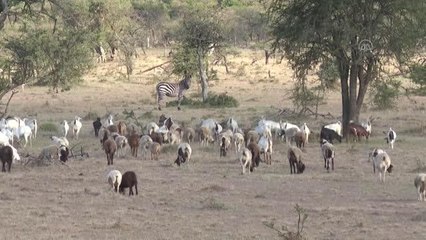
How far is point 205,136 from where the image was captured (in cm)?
2308

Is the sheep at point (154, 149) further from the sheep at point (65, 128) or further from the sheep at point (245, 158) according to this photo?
the sheep at point (65, 128)

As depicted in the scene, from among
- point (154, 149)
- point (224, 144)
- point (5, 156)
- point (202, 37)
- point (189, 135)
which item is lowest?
point (5, 156)

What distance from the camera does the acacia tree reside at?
80.2 feet

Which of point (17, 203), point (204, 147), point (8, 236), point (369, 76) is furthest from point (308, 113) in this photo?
point (8, 236)

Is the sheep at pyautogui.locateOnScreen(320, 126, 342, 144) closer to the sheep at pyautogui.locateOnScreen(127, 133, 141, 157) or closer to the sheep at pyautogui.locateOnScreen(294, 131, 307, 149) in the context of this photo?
the sheep at pyautogui.locateOnScreen(294, 131, 307, 149)

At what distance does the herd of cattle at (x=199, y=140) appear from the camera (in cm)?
1769

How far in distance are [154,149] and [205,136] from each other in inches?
116

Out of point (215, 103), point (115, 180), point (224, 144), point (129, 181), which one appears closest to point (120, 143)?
point (224, 144)

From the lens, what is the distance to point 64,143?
20750 millimetres

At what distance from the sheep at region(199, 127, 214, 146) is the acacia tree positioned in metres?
4.26

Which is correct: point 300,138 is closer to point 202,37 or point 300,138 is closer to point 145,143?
point 145,143

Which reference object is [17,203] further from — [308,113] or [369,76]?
[308,113]

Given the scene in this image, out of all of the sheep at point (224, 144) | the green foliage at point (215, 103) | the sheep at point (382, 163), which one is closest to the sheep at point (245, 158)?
the sheep at point (224, 144)

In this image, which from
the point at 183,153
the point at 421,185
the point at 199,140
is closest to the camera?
the point at 421,185
